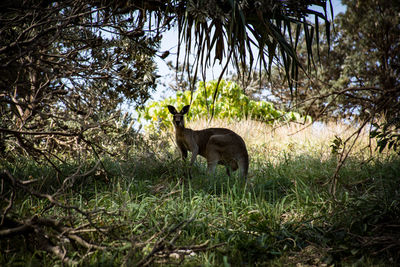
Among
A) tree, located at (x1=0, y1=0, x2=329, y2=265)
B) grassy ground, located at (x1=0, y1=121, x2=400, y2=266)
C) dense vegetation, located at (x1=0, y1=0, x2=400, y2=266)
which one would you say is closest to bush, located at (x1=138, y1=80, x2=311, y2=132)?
dense vegetation, located at (x1=0, y1=0, x2=400, y2=266)

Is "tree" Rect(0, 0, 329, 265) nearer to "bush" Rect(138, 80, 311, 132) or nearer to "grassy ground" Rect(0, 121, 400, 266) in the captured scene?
"grassy ground" Rect(0, 121, 400, 266)

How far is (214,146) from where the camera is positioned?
6.09m

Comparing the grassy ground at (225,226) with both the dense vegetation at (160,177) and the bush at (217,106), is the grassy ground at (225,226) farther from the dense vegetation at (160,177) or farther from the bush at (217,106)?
the bush at (217,106)

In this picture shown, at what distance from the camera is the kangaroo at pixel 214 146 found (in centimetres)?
585

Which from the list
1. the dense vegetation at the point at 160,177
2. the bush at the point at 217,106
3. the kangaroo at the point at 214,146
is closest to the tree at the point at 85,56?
the dense vegetation at the point at 160,177

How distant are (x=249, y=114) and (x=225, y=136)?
5.38 meters

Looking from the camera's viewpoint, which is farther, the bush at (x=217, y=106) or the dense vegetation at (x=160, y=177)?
the bush at (x=217, y=106)

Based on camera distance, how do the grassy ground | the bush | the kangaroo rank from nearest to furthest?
the grassy ground < the kangaroo < the bush

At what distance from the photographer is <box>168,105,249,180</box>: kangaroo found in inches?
230

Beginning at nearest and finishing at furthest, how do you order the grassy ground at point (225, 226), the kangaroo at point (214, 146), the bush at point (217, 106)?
the grassy ground at point (225, 226)
the kangaroo at point (214, 146)
the bush at point (217, 106)

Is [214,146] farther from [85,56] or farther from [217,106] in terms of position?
[217,106]

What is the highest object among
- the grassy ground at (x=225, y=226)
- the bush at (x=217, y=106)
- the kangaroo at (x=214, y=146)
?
the bush at (x=217, y=106)

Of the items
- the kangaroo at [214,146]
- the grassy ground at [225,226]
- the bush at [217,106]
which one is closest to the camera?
the grassy ground at [225,226]

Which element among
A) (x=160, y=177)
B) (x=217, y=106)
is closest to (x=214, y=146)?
(x=160, y=177)
